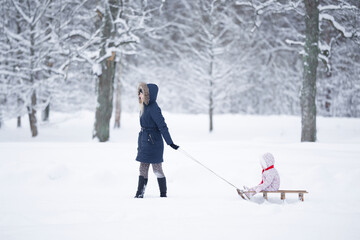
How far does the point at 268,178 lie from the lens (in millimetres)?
4035

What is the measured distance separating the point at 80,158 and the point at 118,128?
11.6m

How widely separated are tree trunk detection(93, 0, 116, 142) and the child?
614 cm

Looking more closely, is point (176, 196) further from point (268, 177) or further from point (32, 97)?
point (32, 97)

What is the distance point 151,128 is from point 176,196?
1157 mm

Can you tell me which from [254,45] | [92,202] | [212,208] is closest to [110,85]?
[92,202]

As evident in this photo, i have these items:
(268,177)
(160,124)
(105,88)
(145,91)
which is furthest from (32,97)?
(268,177)

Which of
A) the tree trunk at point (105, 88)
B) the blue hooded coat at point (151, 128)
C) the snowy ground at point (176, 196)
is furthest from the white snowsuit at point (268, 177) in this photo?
the tree trunk at point (105, 88)

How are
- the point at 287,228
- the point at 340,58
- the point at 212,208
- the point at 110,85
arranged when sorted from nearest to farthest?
1. the point at 287,228
2. the point at 212,208
3. the point at 110,85
4. the point at 340,58

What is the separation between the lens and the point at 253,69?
19.8 metres

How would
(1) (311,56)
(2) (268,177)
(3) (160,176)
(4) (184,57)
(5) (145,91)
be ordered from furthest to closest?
(4) (184,57), (1) (311,56), (3) (160,176), (5) (145,91), (2) (268,177)

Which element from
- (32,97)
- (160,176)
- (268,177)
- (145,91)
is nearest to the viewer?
(268,177)

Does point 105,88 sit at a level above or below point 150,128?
above

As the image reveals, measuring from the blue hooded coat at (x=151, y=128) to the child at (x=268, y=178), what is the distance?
54.3 inches

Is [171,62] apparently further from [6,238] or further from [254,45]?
[6,238]
